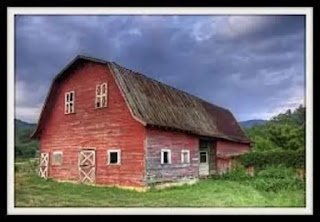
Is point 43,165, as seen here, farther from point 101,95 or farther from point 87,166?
point 101,95

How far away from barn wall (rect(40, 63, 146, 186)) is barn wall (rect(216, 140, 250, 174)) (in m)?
0.69

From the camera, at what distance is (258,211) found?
4.87 m

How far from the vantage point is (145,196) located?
489cm

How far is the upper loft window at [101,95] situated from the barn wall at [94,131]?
0.04 metres

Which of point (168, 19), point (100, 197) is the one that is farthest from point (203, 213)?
point (168, 19)

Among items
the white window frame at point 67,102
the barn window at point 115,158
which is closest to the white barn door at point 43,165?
the white window frame at point 67,102

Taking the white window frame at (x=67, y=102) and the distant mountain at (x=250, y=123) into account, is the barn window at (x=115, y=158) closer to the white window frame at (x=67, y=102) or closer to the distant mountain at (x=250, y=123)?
the white window frame at (x=67, y=102)

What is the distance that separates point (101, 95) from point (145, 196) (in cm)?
93

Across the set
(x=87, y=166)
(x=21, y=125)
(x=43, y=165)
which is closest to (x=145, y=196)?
(x=87, y=166)

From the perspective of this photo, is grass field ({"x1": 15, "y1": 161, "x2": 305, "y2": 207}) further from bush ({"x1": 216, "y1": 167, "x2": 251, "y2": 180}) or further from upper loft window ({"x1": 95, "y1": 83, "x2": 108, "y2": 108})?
upper loft window ({"x1": 95, "y1": 83, "x2": 108, "y2": 108})

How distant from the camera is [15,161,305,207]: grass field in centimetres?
488

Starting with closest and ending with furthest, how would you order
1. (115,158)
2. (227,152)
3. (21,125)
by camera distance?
(21,125), (115,158), (227,152)

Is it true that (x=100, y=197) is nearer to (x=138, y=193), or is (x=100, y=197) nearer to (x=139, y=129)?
(x=138, y=193)
